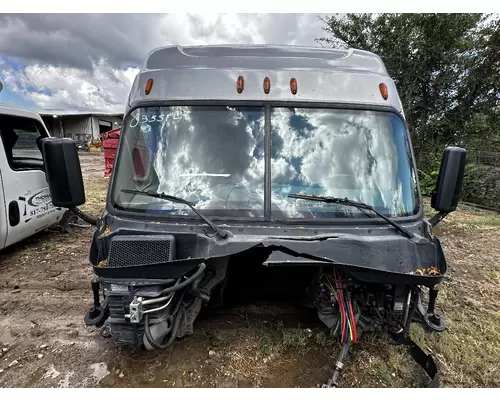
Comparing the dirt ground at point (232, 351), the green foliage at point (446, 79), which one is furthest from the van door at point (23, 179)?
the green foliage at point (446, 79)

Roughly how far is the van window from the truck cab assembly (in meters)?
3.14

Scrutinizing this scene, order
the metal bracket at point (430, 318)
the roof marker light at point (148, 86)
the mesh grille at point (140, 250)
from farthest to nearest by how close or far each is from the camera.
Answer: the roof marker light at point (148, 86) → the metal bracket at point (430, 318) → the mesh grille at point (140, 250)

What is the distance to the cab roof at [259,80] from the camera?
116 inches

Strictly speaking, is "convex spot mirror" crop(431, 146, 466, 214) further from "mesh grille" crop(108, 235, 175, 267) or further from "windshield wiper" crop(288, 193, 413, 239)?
"mesh grille" crop(108, 235, 175, 267)

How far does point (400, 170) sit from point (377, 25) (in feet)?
36.0

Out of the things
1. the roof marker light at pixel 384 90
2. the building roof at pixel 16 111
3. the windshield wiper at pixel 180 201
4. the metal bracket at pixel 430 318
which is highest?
the roof marker light at pixel 384 90

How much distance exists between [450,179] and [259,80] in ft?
5.60

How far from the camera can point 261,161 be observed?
2807 millimetres

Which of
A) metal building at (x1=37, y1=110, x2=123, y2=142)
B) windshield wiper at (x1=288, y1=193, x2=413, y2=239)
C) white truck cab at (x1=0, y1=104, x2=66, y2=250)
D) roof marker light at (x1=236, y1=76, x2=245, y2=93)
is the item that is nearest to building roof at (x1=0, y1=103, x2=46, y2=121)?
white truck cab at (x1=0, y1=104, x2=66, y2=250)

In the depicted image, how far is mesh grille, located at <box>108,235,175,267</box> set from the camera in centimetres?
239

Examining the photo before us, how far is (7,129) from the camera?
206 inches

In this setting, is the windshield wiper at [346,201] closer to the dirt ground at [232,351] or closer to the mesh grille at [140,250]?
the mesh grille at [140,250]

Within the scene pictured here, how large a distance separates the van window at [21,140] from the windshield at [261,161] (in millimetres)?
3269

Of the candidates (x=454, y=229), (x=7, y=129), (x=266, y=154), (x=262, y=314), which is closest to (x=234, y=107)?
(x=266, y=154)
